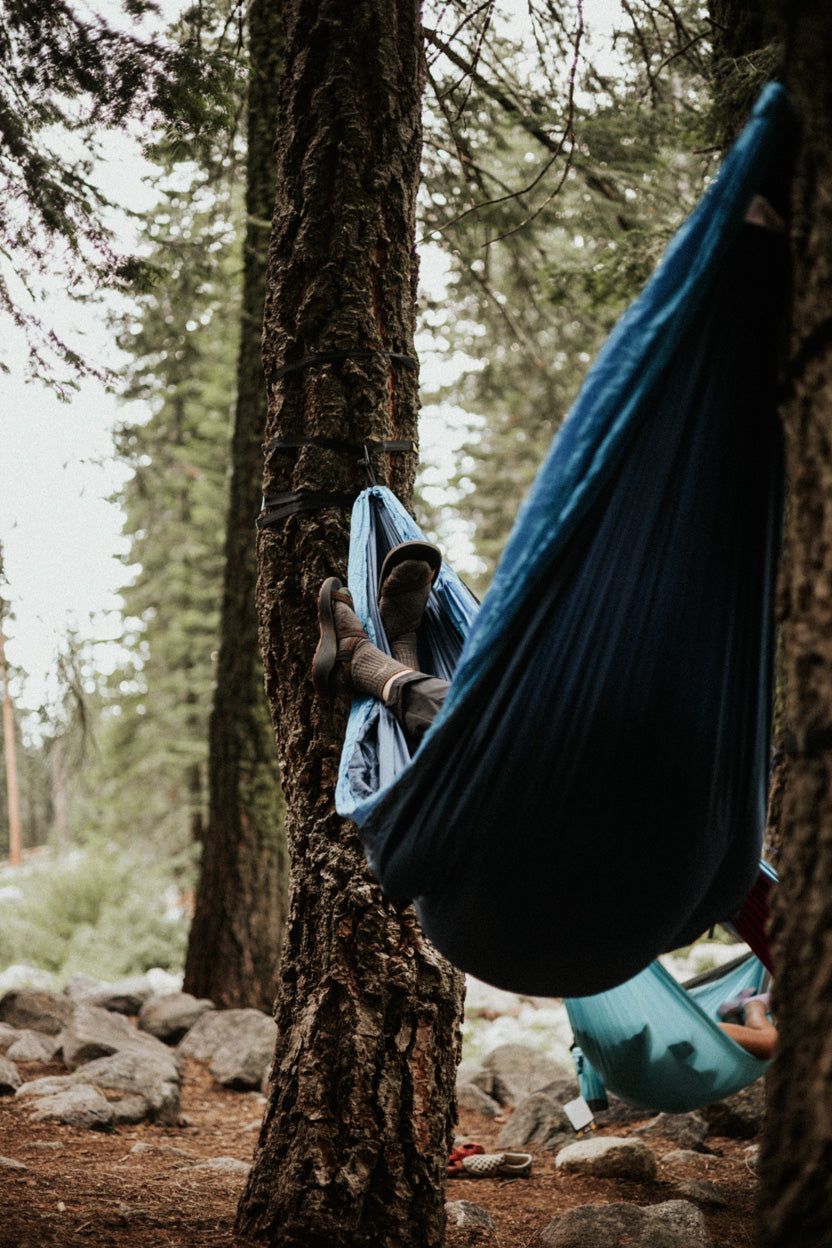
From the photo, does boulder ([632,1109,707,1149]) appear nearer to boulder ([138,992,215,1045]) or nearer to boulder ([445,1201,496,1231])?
boulder ([445,1201,496,1231])

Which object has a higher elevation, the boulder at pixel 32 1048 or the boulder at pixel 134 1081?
the boulder at pixel 32 1048

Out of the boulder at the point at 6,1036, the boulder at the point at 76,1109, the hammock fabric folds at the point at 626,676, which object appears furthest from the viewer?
the boulder at the point at 6,1036

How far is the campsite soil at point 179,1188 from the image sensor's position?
5.62ft

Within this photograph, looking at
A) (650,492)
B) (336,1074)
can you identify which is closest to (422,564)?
(650,492)

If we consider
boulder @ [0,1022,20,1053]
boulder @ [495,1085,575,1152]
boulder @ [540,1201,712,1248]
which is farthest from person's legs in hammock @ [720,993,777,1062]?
boulder @ [0,1022,20,1053]

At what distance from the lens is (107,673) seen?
8.55m

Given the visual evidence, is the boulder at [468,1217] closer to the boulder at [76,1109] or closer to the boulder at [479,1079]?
the boulder at [76,1109]

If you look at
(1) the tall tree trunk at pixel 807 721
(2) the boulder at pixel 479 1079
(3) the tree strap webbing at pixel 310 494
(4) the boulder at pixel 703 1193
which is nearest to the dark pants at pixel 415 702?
(3) the tree strap webbing at pixel 310 494

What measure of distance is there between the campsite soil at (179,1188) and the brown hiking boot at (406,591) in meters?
1.17

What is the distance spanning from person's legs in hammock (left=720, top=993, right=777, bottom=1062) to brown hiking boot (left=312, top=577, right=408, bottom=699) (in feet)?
4.04

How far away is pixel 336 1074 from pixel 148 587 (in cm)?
762

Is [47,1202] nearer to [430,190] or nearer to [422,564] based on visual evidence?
[422,564]

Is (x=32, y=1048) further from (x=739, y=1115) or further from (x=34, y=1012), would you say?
Answer: (x=739, y=1115)

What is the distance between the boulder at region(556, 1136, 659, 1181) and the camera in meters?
2.52
